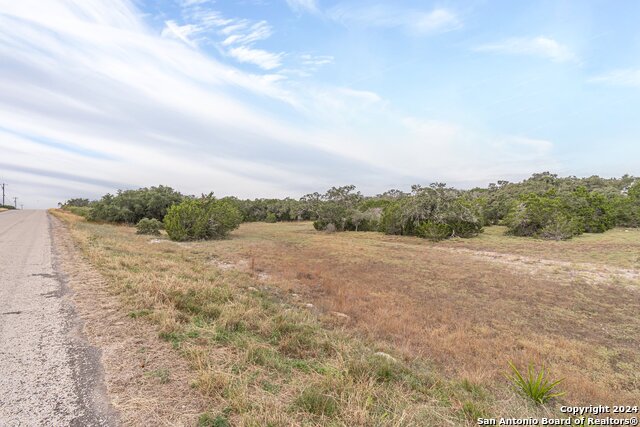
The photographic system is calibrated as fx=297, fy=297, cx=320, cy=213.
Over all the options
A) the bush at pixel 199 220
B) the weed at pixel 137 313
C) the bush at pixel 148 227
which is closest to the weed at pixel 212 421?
the weed at pixel 137 313

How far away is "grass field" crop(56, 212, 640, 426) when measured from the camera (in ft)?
9.40

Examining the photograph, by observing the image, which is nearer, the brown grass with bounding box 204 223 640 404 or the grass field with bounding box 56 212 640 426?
the grass field with bounding box 56 212 640 426

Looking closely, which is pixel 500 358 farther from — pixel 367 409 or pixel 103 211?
pixel 103 211

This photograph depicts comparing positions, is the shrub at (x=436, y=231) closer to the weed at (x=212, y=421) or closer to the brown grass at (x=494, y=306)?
the brown grass at (x=494, y=306)

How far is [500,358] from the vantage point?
5.64 meters

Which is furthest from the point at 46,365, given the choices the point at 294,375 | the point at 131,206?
the point at 131,206

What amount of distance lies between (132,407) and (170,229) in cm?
2330

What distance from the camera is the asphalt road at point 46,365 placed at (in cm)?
243

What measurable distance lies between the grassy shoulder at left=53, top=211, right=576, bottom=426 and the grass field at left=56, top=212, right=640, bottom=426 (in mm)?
17

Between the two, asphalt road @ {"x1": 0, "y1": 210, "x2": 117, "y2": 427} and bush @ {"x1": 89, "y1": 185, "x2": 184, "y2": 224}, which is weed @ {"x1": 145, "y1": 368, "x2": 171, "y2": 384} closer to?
asphalt road @ {"x1": 0, "y1": 210, "x2": 117, "y2": 427}

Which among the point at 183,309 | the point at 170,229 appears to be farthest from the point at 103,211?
the point at 183,309

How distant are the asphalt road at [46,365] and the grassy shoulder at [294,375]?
68 cm

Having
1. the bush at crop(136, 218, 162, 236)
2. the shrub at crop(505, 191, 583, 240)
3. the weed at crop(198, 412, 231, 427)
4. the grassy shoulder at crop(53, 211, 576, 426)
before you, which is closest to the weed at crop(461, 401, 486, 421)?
the grassy shoulder at crop(53, 211, 576, 426)

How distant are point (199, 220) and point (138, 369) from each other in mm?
21897
